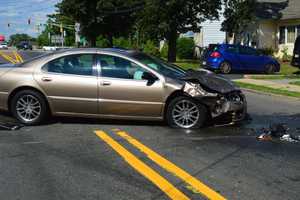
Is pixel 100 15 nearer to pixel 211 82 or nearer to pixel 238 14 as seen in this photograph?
pixel 238 14

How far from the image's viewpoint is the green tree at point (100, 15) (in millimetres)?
58463

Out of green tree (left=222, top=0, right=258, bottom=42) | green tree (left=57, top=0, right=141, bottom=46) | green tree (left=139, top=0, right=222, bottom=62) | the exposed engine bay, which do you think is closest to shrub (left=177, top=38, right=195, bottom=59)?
green tree (left=222, top=0, right=258, bottom=42)

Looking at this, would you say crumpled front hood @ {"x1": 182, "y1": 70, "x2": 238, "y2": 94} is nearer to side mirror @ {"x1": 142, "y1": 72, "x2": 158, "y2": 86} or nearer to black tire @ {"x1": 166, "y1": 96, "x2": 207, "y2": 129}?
black tire @ {"x1": 166, "y1": 96, "x2": 207, "y2": 129}

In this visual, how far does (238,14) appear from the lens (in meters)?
38.7

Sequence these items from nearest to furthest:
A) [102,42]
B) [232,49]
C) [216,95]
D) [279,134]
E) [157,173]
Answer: [157,173] < [279,134] < [216,95] < [232,49] < [102,42]

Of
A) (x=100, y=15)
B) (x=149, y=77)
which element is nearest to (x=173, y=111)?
(x=149, y=77)

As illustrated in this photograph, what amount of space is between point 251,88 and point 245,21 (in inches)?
846

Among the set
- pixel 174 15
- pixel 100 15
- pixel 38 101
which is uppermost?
pixel 100 15

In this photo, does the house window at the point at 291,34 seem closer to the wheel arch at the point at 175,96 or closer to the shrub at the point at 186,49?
the shrub at the point at 186,49

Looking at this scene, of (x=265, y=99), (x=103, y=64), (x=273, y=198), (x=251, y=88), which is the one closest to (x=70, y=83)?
(x=103, y=64)

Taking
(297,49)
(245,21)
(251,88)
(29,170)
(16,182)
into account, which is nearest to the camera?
(16,182)

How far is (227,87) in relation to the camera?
9586 millimetres

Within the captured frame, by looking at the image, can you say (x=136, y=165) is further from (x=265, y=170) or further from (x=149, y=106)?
(x=149, y=106)

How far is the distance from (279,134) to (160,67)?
2480mm
